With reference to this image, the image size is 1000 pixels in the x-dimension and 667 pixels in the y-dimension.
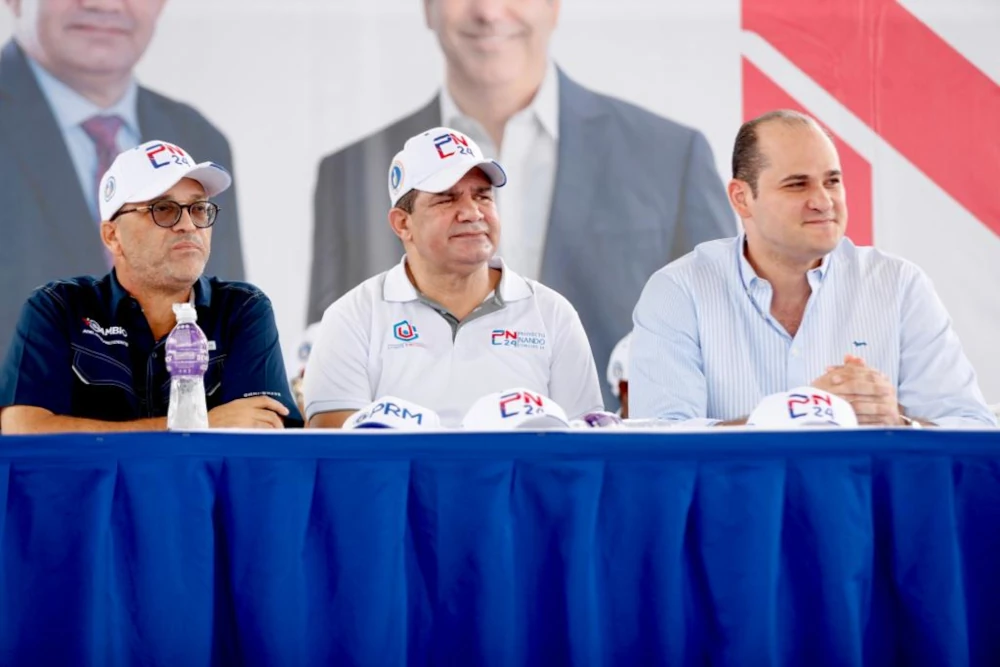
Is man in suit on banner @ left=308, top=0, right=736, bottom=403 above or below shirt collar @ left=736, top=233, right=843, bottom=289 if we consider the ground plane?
above

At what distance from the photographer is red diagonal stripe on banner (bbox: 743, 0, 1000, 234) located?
372 centimetres

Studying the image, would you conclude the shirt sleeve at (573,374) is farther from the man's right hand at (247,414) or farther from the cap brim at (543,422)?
the cap brim at (543,422)

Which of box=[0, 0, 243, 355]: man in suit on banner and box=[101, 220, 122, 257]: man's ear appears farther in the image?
box=[0, 0, 243, 355]: man in suit on banner

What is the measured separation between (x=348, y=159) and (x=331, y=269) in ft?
1.19

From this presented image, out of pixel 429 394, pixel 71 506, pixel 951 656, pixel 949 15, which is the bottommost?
pixel 951 656

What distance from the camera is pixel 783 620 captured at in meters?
1.67

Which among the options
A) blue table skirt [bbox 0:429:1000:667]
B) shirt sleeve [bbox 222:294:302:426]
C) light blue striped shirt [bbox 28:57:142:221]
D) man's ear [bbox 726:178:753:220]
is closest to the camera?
blue table skirt [bbox 0:429:1000:667]

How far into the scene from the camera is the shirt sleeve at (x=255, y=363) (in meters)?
2.50

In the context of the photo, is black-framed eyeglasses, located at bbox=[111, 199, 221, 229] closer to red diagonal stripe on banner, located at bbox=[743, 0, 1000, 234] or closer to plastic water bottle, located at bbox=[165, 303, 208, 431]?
plastic water bottle, located at bbox=[165, 303, 208, 431]

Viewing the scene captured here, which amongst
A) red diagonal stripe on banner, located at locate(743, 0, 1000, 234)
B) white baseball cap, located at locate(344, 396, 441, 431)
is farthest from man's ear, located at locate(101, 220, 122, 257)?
red diagonal stripe on banner, located at locate(743, 0, 1000, 234)

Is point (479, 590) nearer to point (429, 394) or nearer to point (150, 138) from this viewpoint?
point (429, 394)

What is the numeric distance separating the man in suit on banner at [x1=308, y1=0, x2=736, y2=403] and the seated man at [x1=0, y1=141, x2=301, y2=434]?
1.21 metres

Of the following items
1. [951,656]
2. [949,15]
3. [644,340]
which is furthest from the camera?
[949,15]

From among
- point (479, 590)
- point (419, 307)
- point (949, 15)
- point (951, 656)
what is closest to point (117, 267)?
point (419, 307)
